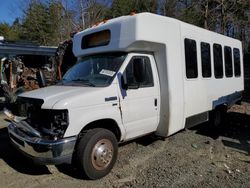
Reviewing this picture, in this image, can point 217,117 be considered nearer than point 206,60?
No

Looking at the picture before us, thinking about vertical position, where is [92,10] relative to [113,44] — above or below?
above

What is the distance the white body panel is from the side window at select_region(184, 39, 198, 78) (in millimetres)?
140

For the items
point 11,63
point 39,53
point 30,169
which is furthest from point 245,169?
point 39,53

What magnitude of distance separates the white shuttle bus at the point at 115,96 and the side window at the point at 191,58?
2 centimetres

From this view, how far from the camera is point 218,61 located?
885 centimetres

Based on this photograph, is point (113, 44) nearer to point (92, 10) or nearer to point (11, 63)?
point (11, 63)

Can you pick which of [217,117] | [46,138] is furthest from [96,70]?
[217,117]

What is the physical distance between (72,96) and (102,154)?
44.6 inches

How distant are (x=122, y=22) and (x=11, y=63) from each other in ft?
29.8

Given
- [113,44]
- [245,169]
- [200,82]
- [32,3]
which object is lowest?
[245,169]

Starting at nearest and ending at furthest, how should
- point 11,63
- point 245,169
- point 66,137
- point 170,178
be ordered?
1. point 66,137
2. point 170,178
3. point 245,169
4. point 11,63

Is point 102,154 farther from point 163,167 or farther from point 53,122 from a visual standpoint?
point 163,167

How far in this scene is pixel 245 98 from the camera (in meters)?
15.1

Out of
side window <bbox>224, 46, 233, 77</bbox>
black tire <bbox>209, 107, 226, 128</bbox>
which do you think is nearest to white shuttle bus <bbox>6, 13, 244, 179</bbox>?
black tire <bbox>209, 107, 226, 128</bbox>
